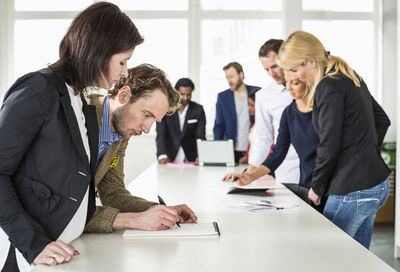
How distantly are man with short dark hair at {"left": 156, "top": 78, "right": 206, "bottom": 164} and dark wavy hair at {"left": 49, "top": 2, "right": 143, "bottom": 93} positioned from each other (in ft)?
13.2

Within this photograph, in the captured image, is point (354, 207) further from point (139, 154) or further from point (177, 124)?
point (139, 154)

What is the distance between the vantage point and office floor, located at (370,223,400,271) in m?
4.27

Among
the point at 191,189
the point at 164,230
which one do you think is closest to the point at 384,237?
the point at 191,189

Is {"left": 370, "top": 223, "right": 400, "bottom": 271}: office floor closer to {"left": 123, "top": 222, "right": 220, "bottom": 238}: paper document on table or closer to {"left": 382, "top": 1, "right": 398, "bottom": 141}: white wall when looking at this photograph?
{"left": 382, "top": 1, "right": 398, "bottom": 141}: white wall

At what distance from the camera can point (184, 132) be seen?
5.79 meters

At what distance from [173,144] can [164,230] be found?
4052 millimetres

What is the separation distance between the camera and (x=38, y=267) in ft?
4.50

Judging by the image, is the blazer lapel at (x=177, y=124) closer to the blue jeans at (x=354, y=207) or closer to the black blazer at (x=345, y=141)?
the black blazer at (x=345, y=141)

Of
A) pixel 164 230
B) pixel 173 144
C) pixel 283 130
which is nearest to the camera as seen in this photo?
pixel 164 230

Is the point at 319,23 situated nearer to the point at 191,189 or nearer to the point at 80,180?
the point at 191,189

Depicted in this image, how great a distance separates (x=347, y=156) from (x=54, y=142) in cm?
145

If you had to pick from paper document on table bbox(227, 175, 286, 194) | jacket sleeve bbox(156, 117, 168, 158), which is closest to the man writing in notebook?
paper document on table bbox(227, 175, 286, 194)

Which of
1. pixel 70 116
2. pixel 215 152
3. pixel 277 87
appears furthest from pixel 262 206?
pixel 215 152

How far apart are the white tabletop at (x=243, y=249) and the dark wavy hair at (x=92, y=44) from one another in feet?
1.72
